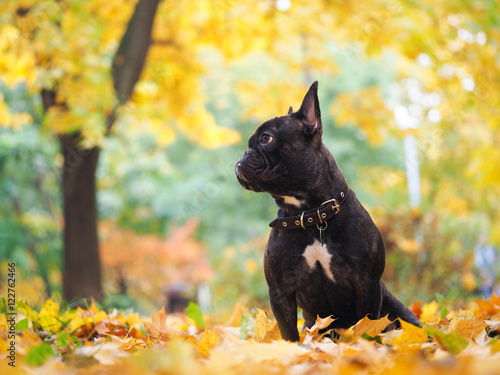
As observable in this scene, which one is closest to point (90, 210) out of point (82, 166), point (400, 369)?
point (82, 166)

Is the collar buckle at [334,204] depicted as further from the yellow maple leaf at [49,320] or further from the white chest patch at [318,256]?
the yellow maple leaf at [49,320]

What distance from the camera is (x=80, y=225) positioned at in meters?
7.38

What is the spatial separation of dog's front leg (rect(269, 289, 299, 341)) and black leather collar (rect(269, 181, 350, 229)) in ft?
1.12

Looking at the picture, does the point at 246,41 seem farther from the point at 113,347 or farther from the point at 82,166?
the point at 113,347

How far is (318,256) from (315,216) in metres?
0.20

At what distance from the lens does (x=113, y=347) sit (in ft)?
5.79

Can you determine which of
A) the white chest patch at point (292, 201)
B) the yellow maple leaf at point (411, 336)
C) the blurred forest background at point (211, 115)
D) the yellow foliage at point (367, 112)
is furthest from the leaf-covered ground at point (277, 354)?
the yellow foliage at point (367, 112)

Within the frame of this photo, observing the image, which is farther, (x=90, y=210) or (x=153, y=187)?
(x=153, y=187)

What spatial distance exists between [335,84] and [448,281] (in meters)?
8.70

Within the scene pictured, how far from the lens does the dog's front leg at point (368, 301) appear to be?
256 cm

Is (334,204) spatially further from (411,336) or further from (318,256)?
(411,336)

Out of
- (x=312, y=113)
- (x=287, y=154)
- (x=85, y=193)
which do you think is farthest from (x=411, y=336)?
(x=85, y=193)

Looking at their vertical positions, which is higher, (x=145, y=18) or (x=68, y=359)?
(x=145, y=18)

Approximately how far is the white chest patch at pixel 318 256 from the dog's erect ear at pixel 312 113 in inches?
23.6
